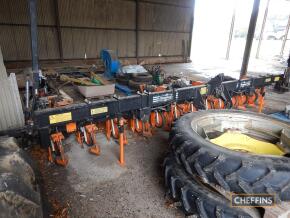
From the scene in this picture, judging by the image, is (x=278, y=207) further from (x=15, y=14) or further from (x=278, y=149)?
(x=15, y=14)

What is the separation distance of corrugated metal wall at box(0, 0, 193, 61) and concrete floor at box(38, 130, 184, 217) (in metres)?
8.13

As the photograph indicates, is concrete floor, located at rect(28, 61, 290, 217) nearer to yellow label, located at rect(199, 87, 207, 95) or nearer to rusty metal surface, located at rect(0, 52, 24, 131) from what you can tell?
rusty metal surface, located at rect(0, 52, 24, 131)

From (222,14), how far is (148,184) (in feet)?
92.1

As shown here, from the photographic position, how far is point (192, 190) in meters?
2.12

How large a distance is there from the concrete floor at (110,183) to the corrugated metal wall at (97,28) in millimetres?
8125

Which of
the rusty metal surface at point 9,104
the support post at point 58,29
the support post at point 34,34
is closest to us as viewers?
the support post at point 34,34

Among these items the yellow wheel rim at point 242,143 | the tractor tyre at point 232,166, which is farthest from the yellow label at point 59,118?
the yellow wheel rim at point 242,143

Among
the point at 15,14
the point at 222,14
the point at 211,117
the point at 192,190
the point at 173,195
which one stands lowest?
the point at 173,195

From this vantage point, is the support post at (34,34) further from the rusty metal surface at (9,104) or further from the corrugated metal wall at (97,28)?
the corrugated metal wall at (97,28)

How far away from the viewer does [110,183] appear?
110 inches

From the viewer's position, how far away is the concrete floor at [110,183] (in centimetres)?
240

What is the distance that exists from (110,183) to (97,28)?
1038 centimetres

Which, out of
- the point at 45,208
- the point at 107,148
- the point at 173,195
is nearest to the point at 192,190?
the point at 173,195

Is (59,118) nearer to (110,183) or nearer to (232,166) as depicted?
(110,183)
